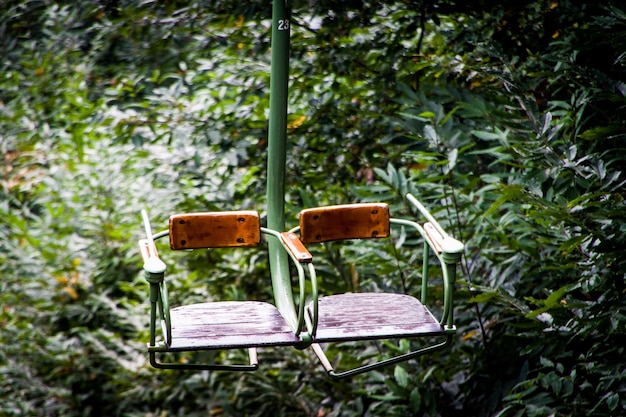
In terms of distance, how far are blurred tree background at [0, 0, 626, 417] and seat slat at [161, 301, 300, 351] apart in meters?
1.01

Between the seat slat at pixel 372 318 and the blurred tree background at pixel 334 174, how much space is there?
0.70 metres

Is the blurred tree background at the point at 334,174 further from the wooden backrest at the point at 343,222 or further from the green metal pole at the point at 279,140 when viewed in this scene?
the green metal pole at the point at 279,140

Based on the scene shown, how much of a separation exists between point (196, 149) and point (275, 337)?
211cm

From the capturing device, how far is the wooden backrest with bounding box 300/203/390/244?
2225 mm

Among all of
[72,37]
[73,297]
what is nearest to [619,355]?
[72,37]

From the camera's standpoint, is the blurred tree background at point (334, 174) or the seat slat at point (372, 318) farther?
the blurred tree background at point (334, 174)

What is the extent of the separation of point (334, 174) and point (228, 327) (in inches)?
89.0

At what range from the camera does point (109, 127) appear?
4.02 metres

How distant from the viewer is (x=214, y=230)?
2.20 metres

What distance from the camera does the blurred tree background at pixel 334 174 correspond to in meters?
2.91

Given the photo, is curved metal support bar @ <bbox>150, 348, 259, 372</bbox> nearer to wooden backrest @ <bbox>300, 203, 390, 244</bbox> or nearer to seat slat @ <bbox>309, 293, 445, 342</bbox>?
seat slat @ <bbox>309, 293, 445, 342</bbox>

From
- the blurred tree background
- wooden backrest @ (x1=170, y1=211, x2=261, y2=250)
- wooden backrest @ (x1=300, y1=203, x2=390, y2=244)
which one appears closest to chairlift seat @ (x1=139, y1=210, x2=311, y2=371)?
wooden backrest @ (x1=170, y1=211, x2=261, y2=250)

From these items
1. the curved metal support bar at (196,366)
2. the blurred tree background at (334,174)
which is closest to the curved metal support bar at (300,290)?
the curved metal support bar at (196,366)

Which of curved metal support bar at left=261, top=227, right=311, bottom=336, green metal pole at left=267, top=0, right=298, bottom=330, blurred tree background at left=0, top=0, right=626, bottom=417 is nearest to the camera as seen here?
curved metal support bar at left=261, top=227, right=311, bottom=336
